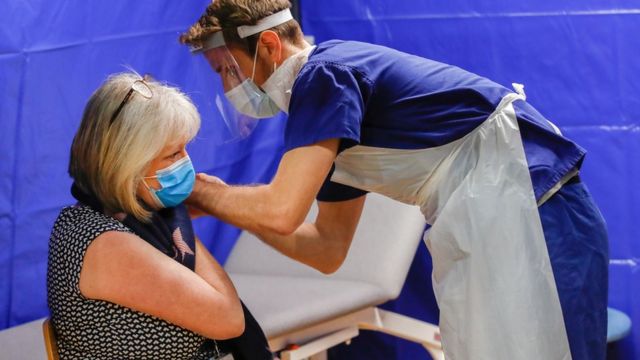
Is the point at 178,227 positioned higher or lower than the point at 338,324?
higher

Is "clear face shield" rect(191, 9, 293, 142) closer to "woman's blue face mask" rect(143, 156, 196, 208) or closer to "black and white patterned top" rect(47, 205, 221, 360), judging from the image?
"woman's blue face mask" rect(143, 156, 196, 208)

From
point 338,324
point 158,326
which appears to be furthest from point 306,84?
point 338,324

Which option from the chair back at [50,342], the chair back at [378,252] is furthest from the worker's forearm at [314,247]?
the chair back at [378,252]

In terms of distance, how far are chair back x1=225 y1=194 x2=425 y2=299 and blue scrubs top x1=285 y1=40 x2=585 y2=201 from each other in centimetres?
119

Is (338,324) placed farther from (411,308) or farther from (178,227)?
(178,227)

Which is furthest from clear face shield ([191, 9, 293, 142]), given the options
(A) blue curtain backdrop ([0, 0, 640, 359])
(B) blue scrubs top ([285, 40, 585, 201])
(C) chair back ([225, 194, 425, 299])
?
(C) chair back ([225, 194, 425, 299])

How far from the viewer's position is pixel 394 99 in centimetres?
190

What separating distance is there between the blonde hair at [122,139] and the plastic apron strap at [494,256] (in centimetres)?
57

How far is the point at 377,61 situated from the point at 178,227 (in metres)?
0.53

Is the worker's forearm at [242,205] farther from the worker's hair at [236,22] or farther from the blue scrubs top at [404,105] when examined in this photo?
the worker's hair at [236,22]

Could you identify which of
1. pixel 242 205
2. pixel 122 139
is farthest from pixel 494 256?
pixel 122 139

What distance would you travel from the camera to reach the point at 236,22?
1946 mm

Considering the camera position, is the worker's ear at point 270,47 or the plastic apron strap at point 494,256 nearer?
the plastic apron strap at point 494,256

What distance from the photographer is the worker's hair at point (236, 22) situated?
1.94 m
